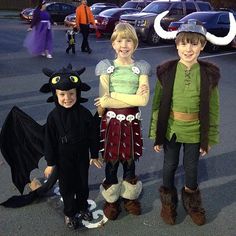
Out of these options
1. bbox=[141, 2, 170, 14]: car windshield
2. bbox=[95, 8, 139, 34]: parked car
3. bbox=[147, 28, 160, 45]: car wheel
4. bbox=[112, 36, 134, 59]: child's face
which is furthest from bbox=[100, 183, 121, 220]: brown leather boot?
bbox=[95, 8, 139, 34]: parked car

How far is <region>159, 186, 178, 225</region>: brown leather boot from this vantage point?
11.9 feet

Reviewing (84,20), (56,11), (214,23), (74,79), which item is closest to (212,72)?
(74,79)

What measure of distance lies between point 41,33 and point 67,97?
9673 millimetres

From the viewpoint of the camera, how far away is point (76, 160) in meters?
3.37

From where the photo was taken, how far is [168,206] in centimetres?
362

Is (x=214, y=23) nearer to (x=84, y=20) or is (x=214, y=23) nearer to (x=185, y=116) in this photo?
(x=84, y=20)

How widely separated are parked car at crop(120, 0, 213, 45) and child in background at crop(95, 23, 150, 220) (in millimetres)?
12619

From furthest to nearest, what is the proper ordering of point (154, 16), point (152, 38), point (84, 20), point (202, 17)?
point (152, 38)
point (154, 16)
point (202, 17)
point (84, 20)

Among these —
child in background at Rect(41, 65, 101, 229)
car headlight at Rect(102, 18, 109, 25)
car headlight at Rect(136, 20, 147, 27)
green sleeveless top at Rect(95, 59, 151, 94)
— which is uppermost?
green sleeveless top at Rect(95, 59, 151, 94)

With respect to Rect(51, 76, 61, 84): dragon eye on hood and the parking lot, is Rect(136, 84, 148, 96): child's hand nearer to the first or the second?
Rect(51, 76, 61, 84): dragon eye on hood

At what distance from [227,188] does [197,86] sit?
63.0 inches

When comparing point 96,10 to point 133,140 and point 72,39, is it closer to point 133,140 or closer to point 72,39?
point 72,39

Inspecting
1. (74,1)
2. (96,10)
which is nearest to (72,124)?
(96,10)

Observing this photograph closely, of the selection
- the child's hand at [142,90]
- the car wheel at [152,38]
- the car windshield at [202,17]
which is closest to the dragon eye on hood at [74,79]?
the child's hand at [142,90]
